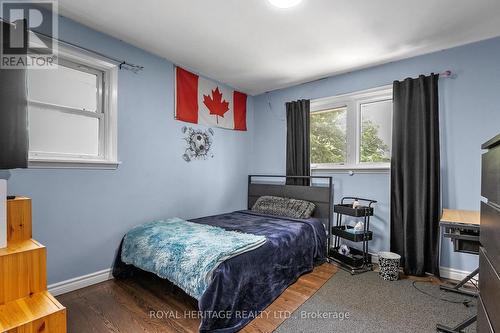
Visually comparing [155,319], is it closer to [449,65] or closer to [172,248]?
[172,248]

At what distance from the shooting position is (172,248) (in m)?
1.93

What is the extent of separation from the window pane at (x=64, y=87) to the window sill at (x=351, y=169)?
2.75 meters

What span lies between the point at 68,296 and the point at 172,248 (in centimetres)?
102

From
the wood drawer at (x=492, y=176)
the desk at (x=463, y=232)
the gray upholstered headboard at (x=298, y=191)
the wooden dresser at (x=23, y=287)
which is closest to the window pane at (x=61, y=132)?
the wooden dresser at (x=23, y=287)

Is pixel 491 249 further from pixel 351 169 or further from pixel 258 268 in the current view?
Answer: pixel 351 169

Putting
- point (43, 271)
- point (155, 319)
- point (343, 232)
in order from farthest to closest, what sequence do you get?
point (343, 232), point (155, 319), point (43, 271)

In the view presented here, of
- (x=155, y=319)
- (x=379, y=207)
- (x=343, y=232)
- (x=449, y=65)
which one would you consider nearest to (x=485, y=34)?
(x=449, y=65)

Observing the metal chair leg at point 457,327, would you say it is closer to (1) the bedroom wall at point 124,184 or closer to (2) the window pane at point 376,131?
(2) the window pane at point 376,131

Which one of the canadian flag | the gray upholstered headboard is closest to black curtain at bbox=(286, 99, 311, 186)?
the gray upholstered headboard

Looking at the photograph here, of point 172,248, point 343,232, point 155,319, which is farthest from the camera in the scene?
point 343,232

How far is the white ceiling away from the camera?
1913 mm

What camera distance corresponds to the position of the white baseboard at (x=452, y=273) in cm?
240

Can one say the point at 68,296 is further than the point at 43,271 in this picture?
Yes

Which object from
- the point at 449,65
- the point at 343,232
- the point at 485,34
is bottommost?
the point at 343,232
